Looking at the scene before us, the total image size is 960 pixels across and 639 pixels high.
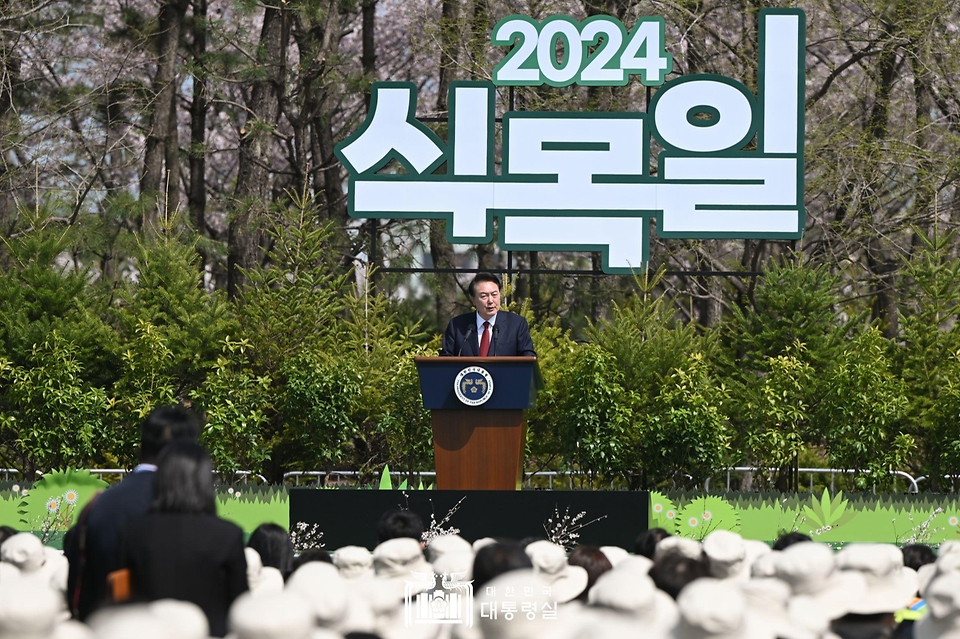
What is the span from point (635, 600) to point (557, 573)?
3.03 ft

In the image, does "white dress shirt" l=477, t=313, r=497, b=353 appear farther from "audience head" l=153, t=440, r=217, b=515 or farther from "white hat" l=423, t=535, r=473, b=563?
"audience head" l=153, t=440, r=217, b=515

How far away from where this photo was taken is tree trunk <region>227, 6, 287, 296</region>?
15508 mm

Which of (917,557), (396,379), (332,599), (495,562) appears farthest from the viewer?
(396,379)

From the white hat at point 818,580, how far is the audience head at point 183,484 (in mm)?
1350

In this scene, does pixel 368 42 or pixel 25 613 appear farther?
pixel 368 42

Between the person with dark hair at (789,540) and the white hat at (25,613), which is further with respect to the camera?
the person with dark hair at (789,540)

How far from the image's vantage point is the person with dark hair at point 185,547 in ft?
9.15

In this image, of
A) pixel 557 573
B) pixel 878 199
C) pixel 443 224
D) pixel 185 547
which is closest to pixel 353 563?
pixel 557 573

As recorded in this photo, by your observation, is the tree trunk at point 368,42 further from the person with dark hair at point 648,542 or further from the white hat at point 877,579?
the white hat at point 877,579

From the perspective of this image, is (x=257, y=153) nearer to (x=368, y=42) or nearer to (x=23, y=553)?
(x=368, y=42)

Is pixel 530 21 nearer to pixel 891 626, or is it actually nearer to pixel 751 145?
pixel 751 145

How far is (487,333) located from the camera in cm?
734

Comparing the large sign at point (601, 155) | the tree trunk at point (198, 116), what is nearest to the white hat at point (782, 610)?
the large sign at point (601, 155)

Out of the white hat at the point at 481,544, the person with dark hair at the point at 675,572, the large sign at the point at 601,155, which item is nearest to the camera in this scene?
the person with dark hair at the point at 675,572
